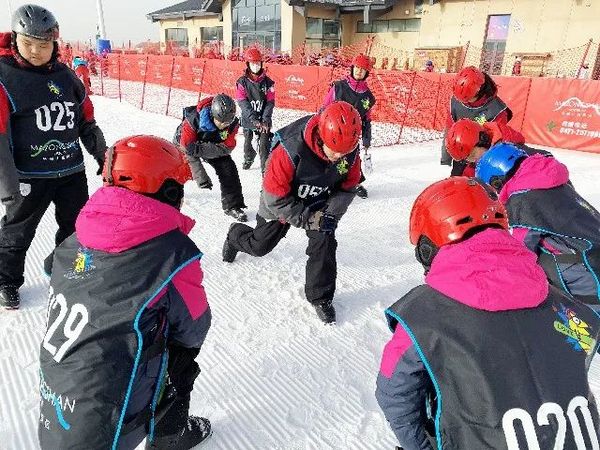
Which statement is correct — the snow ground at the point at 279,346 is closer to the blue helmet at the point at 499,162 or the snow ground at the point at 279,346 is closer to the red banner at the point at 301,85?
the blue helmet at the point at 499,162

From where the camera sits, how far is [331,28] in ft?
82.2

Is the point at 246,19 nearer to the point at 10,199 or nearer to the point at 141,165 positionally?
the point at 10,199

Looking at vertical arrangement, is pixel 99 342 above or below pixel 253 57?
below

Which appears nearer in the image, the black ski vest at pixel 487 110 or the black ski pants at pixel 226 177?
the black ski vest at pixel 487 110

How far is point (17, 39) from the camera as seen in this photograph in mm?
2939

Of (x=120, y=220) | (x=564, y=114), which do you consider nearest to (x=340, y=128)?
(x=120, y=220)

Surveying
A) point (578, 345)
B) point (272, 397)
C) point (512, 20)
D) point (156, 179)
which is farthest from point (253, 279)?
point (512, 20)

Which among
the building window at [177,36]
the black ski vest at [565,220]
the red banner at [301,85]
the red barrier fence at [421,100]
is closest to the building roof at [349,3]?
the red barrier fence at [421,100]

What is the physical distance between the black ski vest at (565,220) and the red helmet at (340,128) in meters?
1.07

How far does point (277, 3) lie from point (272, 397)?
2537cm

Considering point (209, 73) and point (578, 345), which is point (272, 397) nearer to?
point (578, 345)

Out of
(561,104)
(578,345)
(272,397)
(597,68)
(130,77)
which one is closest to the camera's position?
(578,345)

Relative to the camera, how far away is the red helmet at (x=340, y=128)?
3.00 meters

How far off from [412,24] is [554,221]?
22.9 meters
